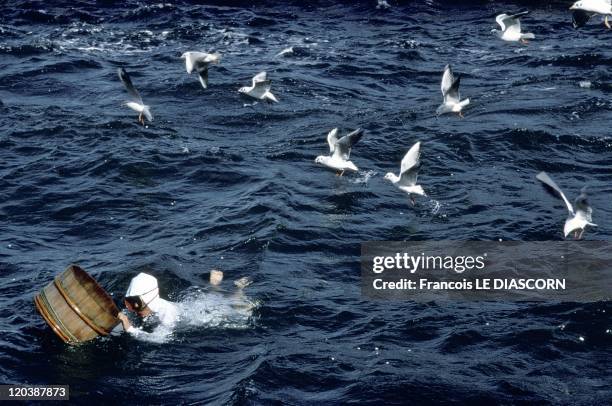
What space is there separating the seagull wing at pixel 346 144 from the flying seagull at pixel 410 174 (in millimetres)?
897

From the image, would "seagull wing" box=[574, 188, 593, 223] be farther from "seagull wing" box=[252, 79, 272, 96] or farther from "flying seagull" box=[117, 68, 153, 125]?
"flying seagull" box=[117, 68, 153, 125]

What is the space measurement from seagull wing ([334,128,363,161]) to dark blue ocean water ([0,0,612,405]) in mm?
787

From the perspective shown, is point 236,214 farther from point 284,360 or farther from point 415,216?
point 284,360

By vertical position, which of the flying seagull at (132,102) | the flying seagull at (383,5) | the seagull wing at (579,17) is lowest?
the flying seagull at (383,5)

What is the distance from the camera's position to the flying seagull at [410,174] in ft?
53.1

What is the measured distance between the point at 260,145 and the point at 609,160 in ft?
23.4

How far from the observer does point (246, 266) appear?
49.7 feet

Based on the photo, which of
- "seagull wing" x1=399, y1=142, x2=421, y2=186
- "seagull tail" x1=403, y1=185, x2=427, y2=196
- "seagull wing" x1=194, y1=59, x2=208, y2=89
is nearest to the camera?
"seagull wing" x1=399, y1=142, x2=421, y2=186

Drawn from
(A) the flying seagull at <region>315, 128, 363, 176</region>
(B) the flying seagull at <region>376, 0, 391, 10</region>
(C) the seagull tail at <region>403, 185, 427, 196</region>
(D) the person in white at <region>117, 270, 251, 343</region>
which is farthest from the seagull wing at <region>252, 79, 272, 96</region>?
(B) the flying seagull at <region>376, 0, 391, 10</region>

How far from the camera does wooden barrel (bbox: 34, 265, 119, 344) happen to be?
1172 centimetres

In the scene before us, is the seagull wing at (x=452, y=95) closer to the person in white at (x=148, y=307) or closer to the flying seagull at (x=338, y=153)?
the flying seagull at (x=338, y=153)

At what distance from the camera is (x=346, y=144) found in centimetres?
1748

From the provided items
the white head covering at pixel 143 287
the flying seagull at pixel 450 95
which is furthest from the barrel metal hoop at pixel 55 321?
the flying seagull at pixel 450 95

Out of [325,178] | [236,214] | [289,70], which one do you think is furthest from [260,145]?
[289,70]
